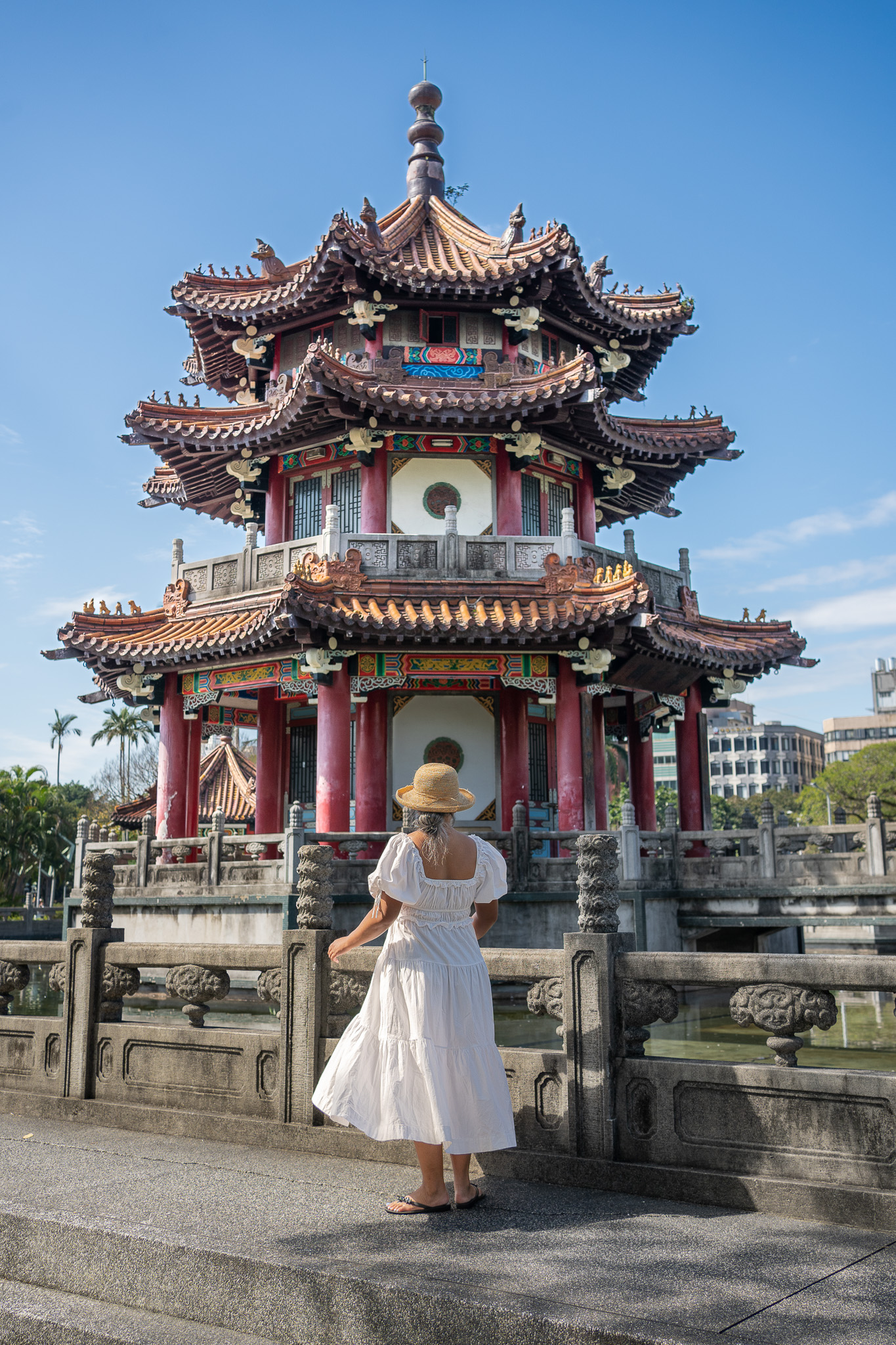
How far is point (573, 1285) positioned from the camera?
400cm

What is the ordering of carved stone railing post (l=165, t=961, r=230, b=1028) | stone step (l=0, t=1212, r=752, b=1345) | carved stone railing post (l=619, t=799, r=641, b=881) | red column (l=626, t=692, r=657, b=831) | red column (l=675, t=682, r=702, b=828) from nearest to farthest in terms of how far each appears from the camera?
1. stone step (l=0, t=1212, r=752, b=1345)
2. carved stone railing post (l=165, t=961, r=230, b=1028)
3. carved stone railing post (l=619, t=799, r=641, b=881)
4. red column (l=675, t=682, r=702, b=828)
5. red column (l=626, t=692, r=657, b=831)

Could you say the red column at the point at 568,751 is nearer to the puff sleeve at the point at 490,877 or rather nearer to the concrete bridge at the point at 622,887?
the concrete bridge at the point at 622,887

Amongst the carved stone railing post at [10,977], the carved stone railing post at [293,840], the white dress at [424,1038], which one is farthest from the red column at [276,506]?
the white dress at [424,1038]

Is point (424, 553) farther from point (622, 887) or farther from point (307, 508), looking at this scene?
point (622, 887)

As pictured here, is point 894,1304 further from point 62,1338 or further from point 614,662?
point 614,662

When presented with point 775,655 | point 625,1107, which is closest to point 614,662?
point 775,655

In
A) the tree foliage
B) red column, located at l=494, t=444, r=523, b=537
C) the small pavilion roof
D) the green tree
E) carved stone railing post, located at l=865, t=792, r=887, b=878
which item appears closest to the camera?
carved stone railing post, located at l=865, t=792, r=887, b=878

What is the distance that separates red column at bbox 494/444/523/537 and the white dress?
1363cm

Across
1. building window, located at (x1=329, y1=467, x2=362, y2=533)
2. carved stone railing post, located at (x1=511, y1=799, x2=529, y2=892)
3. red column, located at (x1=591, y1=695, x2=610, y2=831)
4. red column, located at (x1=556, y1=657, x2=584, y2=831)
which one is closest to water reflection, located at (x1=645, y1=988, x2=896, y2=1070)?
carved stone railing post, located at (x1=511, y1=799, x2=529, y2=892)

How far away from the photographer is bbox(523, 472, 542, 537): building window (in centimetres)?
1895

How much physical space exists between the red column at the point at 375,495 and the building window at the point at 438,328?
2.28m

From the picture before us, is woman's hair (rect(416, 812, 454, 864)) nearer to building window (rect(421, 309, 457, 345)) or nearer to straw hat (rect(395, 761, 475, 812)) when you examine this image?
straw hat (rect(395, 761, 475, 812))

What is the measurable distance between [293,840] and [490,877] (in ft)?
34.2

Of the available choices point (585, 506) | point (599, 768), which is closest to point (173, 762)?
point (599, 768)
